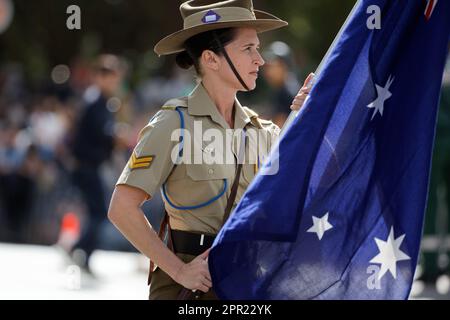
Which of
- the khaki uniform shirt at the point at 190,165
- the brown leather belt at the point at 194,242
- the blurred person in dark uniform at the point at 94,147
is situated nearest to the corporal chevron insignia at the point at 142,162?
the khaki uniform shirt at the point at 190,165

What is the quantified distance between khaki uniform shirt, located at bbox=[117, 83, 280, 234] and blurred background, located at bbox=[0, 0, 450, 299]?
5174 mm

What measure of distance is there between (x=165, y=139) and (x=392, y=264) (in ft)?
3.28

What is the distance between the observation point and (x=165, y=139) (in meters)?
4.33

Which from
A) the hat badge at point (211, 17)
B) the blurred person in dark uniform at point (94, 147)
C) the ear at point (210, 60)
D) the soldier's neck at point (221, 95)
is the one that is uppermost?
the hat badge at point (211, 17)

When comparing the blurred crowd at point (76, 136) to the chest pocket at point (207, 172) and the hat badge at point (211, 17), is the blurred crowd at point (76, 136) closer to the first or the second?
the hat badge at point (211, 17)

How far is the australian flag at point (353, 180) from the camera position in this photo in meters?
4.04

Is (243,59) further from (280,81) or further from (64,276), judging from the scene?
(64,276)

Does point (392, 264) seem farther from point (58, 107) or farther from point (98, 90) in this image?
point (58, 107)

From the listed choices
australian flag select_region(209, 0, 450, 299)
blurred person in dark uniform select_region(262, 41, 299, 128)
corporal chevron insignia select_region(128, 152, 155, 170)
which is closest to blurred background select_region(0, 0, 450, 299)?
blurred person in dark uniform select_region(262, 41, 299, 128)

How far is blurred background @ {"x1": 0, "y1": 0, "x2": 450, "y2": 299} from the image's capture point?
34.8 feet

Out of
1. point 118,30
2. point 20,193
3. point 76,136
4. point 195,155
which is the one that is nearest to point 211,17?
point 195,155

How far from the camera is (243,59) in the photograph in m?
4.54

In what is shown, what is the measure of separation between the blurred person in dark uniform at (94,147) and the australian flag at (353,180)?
24.5 feet
